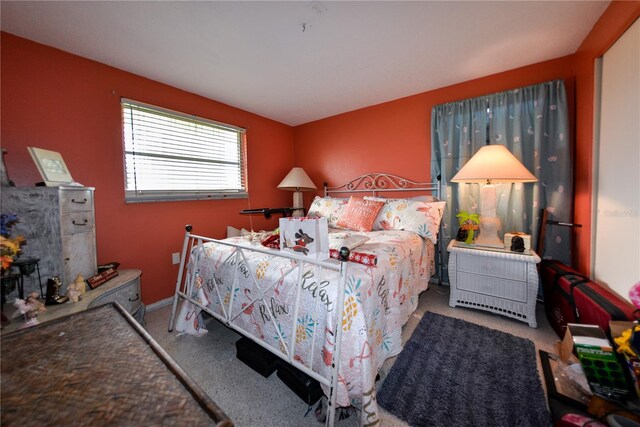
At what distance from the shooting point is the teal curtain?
7.25 ft

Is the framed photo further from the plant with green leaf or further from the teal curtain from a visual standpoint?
the teal curtain

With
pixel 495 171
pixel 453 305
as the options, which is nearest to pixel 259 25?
pixel 495 171

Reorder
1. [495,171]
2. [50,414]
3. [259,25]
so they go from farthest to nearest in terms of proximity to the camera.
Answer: [495,171]
[259,25]
[50,414]

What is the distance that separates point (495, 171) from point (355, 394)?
77.7 inches

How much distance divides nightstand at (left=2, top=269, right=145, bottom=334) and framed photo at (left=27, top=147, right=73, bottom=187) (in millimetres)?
755

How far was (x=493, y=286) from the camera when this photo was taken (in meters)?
2.12

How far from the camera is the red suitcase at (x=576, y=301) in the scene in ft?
4.27

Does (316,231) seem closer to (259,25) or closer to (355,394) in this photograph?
(355,394)

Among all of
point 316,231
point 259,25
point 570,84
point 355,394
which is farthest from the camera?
point 570,84

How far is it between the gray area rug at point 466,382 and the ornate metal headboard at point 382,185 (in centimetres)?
158

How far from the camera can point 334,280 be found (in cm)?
121

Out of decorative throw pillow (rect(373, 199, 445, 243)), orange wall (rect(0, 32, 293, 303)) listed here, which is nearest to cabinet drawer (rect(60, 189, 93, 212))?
orange wall (rect(0, 32, 293, 303))

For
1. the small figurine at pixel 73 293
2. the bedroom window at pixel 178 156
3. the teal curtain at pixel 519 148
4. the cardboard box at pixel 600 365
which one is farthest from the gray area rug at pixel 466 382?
the bedroom window at pixel 178 156

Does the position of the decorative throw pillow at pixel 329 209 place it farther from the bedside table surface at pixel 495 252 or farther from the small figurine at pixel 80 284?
the small figurine at pixel 80 284
